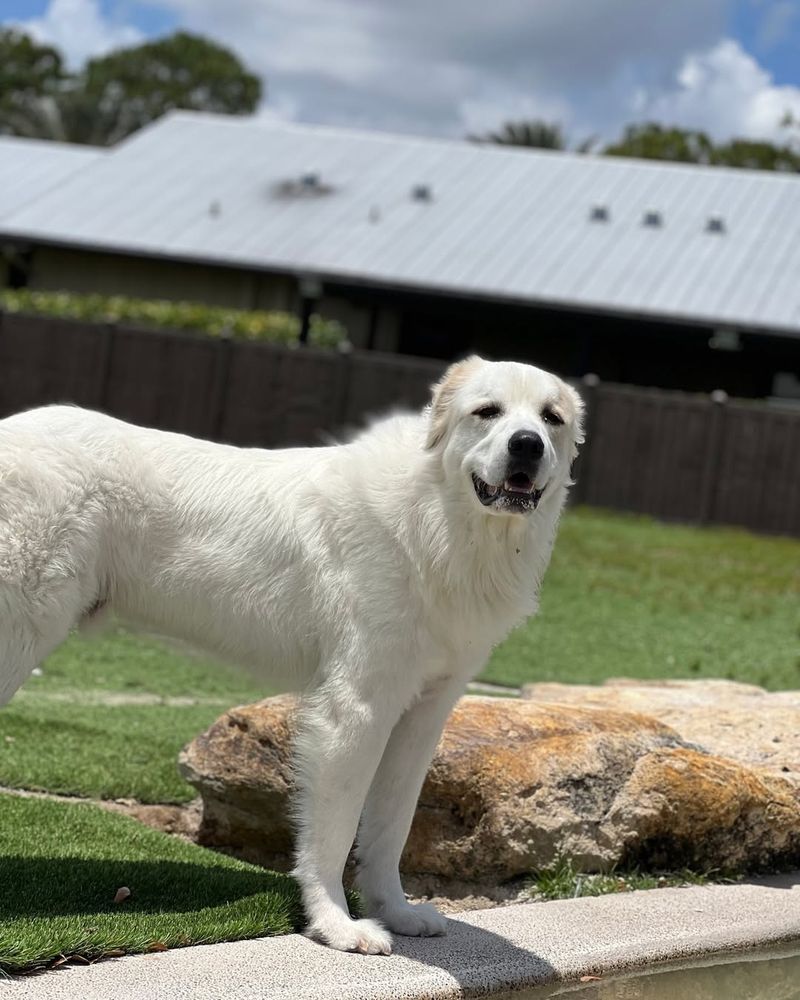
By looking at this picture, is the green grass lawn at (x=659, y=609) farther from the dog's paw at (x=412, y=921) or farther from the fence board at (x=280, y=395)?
the dog's paw at (x=412, y=921)

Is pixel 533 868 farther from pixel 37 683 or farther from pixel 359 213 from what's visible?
pixel 359 213

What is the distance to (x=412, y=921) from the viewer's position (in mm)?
4465

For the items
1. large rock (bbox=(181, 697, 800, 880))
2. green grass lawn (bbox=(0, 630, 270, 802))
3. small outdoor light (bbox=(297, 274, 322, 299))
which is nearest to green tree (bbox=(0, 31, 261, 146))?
small outdoor light (bbox=(297, 274, 322, 299))

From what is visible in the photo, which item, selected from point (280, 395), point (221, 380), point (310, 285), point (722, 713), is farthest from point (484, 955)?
point (310, 285)

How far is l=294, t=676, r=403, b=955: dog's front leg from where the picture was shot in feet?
13.9

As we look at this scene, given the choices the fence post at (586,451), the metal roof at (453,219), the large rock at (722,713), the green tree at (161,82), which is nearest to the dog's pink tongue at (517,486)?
the large rock at (722,713)

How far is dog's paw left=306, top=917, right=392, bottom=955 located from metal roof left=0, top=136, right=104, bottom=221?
25.3 metres

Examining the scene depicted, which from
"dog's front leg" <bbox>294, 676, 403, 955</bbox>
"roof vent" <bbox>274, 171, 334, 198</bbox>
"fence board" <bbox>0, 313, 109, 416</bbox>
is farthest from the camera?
"roof vent" <bbox>274, 171, 334, 198</bbox>

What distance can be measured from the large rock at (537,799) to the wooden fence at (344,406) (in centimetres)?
1512

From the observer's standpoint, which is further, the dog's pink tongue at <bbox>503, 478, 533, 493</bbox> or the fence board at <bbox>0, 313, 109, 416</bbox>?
the fence board at <bbox>0, 313, 109, 416</bbox>

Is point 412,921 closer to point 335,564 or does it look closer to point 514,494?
point 335,564

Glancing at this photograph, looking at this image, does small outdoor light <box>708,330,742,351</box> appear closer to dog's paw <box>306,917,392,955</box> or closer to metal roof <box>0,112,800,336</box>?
metal roof <box>0,112,800,336</box>

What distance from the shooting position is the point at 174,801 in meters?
6.13

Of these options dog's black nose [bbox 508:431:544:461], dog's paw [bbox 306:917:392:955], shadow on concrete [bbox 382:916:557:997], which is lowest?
shadow on concrete [bbox 382:916:557:997]
